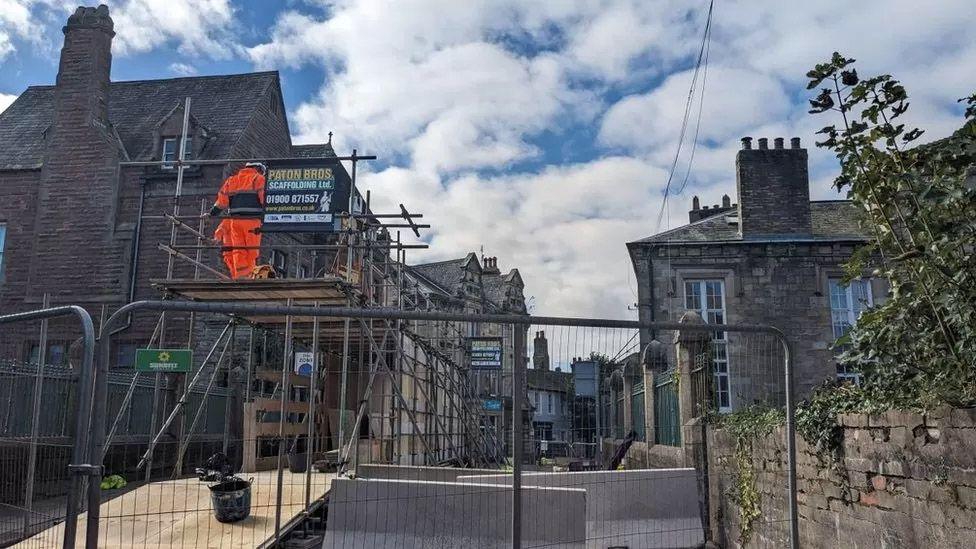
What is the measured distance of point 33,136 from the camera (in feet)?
81.9

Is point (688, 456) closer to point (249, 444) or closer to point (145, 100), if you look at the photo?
point (249, 444)

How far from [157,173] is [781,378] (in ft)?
64.7

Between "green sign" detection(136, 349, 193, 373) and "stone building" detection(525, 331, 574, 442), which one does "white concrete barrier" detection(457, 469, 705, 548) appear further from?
"green sign" detection(136, 349, 193, 373)

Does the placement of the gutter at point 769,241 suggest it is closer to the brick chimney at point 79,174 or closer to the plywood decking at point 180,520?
the plywood decking at point 180,520

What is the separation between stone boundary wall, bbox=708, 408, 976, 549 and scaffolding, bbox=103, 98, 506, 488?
4.67 m

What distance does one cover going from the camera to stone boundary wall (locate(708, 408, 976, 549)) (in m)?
5.10

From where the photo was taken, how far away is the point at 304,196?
13094 millimetres

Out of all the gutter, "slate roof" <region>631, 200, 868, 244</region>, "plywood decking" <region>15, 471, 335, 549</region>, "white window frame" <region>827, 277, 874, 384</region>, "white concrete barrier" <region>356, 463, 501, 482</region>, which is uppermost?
"slate roof" <region>631, 200, 868, 244</region>

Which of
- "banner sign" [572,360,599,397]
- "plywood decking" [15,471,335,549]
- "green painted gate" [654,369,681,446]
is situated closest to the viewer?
"plywood decking" [15,471,335,549]

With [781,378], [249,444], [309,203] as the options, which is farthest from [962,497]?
[309,203]

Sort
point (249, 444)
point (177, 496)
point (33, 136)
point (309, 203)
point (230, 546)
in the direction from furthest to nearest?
1. point (33, 136)
2. point (309, 203)
3. point (249, 444)
4. point (177, 496)
5. point (230, 546)

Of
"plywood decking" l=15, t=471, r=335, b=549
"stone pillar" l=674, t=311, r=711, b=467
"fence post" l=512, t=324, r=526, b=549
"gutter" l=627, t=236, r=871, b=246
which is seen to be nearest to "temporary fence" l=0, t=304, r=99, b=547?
"plywood decking" l=15, t=471, r=335, b=549

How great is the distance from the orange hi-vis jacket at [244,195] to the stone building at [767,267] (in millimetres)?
12020

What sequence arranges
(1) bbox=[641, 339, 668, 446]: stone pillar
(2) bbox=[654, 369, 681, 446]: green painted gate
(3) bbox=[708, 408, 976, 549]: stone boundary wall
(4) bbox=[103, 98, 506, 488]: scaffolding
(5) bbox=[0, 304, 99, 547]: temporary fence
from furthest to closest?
A: (1) bbox=[641, 339, 668, 446]: stone pillar
(2) bbox=[654, 369, 681, 446]: green painted gate
(4) bbox=[103, 98, 506, 488]: scaffolding
(5) bbox=[0, 304, 99, 547]: temporary fence
(3) bbox=[708, 408, 976, 549]: stone boundary wall
